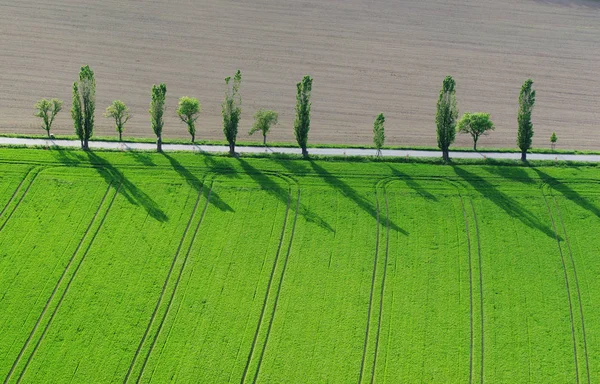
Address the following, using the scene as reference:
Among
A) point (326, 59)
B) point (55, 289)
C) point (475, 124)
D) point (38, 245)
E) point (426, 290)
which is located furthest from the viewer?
point (326, 59)

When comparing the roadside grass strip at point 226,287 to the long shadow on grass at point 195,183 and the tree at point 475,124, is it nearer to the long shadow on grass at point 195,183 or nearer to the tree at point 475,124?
the long shadow on grass at point 195,183

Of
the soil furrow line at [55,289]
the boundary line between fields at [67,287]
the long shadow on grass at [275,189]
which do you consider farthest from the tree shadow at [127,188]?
the long shadow on grass at [275,189]

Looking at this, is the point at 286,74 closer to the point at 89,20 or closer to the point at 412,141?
the point at 412,141

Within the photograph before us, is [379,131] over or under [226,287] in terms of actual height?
over

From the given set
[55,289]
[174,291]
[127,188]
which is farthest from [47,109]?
[174,291]

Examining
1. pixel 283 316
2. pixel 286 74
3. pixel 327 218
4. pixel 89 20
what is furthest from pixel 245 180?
pixel 89 20

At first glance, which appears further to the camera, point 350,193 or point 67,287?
point 350,193

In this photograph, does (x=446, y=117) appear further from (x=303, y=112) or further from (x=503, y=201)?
(x=303, y=112)
